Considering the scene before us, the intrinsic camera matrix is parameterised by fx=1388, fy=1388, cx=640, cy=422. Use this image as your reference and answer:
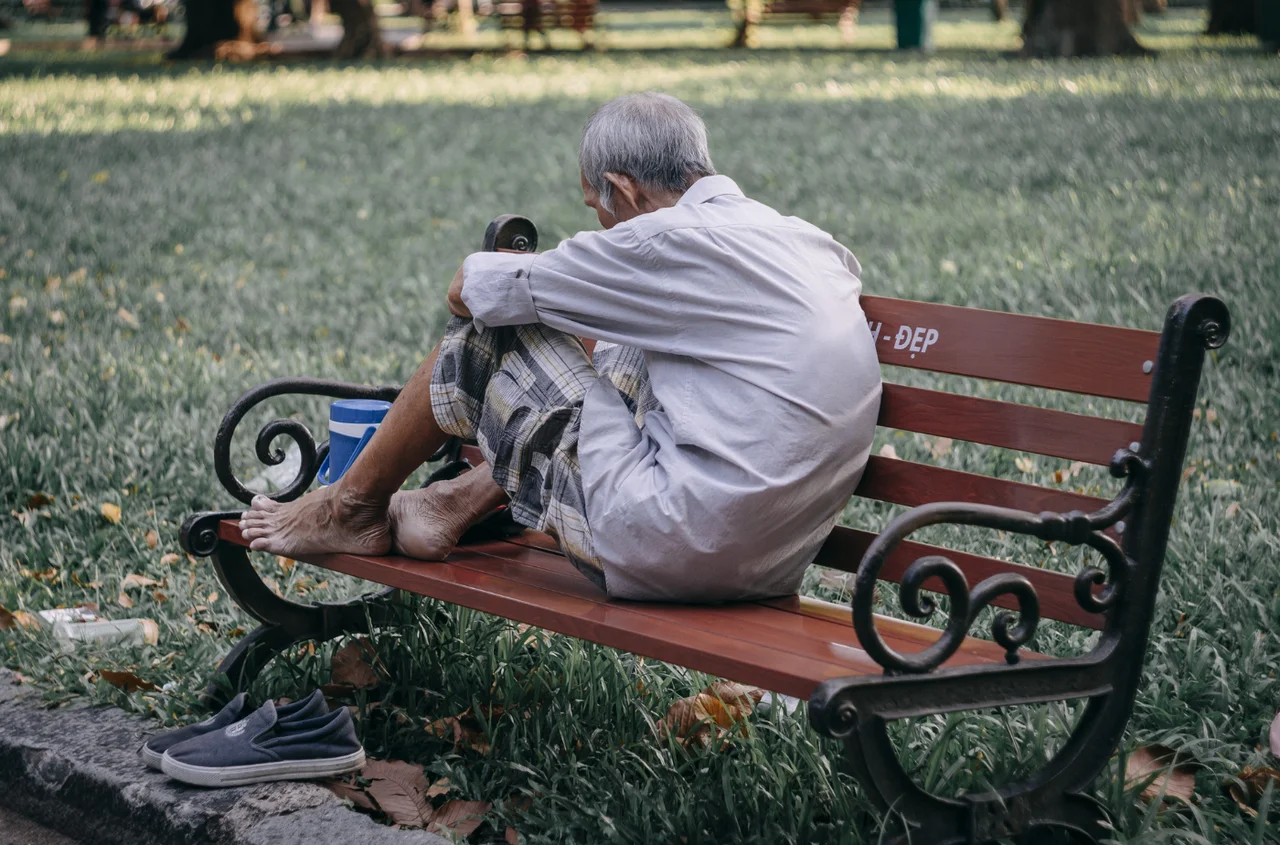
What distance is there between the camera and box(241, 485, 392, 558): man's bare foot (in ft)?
9.82

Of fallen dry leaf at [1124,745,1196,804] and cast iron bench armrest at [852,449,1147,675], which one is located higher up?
cast iron bench armrest at [852,449,1147,675]

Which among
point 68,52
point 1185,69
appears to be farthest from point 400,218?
point 68,52

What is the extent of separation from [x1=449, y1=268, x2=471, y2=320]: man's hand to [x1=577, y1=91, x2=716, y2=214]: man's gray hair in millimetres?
350

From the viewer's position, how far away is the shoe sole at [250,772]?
2.80 meters

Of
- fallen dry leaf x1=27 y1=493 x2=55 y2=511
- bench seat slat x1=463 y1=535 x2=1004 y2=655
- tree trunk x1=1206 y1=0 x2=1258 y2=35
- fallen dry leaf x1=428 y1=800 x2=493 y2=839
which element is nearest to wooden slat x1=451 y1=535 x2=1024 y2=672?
bench seat slat x1=463 y1=535 x2=1004 y2=655

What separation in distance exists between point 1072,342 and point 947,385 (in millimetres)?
2862

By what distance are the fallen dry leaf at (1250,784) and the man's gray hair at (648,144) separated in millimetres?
1560

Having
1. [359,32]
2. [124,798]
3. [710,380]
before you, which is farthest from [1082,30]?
[124,798]

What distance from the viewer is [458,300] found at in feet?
9.09

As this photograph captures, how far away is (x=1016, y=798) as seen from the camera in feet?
7.59

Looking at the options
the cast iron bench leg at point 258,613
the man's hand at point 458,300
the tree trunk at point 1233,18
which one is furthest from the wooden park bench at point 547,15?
the man's hand at point 458,300

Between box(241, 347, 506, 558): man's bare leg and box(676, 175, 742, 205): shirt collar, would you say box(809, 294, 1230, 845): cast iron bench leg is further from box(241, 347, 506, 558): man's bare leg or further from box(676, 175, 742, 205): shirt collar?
box(241, 347, 506, 558): man's bare leg

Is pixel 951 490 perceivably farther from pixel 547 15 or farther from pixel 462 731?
pixel 547 15

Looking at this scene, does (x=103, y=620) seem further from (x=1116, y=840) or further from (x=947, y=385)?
(x=947, y=385)
